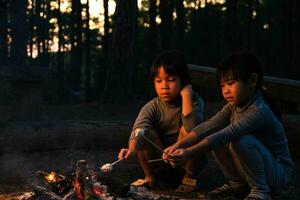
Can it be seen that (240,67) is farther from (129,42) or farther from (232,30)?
(232,30)

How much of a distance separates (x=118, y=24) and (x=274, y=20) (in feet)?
111

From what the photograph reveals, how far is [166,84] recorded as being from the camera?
3873mm

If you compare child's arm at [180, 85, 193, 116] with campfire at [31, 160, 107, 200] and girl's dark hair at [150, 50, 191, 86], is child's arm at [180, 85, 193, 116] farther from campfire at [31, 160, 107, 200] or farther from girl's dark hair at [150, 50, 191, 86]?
campfire at [31, 160, 107, 200]

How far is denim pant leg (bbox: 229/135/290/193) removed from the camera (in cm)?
320

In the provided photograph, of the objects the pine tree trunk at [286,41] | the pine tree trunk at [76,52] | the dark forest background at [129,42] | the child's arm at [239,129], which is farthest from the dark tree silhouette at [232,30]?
the child's arm at [239,129]

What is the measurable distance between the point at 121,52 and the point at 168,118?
10025 mm

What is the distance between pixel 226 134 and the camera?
125 inches

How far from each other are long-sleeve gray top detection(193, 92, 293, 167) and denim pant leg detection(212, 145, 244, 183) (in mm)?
126

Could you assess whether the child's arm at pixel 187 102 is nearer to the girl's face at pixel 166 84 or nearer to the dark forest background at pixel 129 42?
the girl's face at pixel 166 84

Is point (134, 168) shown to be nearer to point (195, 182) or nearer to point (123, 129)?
point (123, 129)

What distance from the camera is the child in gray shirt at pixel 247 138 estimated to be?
10.5 ft

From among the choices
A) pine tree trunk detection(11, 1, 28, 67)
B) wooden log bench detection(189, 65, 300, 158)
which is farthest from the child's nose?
pine tree trunk detection(11, 1, 28, 67)

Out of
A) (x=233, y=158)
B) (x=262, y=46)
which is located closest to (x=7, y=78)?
(x=233, y=158)

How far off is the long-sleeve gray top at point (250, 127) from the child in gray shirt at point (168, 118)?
0.28 meters
